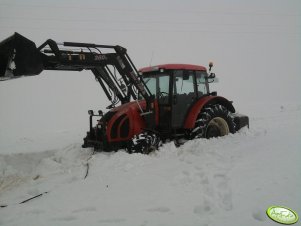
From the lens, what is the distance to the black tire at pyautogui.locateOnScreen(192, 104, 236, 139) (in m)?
6.87

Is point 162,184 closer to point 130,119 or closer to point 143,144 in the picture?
point 143,144

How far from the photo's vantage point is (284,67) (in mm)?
33219

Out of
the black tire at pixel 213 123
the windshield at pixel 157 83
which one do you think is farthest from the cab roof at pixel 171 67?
the black tire at pixel 213 123

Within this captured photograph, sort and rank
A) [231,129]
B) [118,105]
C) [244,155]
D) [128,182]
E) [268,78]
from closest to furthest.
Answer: [128,182] → [244,155] → [118,105] → [231,129] → [268,78]

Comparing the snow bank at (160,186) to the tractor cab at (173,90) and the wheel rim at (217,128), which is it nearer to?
the tractor cab at (173,90)

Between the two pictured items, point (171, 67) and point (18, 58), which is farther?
point (171, 67)

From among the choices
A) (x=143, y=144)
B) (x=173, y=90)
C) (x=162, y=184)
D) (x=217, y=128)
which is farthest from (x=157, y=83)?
(x=162, y=184)

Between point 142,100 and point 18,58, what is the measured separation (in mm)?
2657

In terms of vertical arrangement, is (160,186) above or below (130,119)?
below

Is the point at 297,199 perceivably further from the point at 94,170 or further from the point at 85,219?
the point at 94,170

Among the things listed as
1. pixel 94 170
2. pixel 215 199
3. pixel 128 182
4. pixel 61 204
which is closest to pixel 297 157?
pixel 215 199

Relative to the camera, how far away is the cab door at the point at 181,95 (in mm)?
6757

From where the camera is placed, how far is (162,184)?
Answer: 14.0ft

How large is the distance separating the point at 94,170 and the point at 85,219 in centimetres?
171
